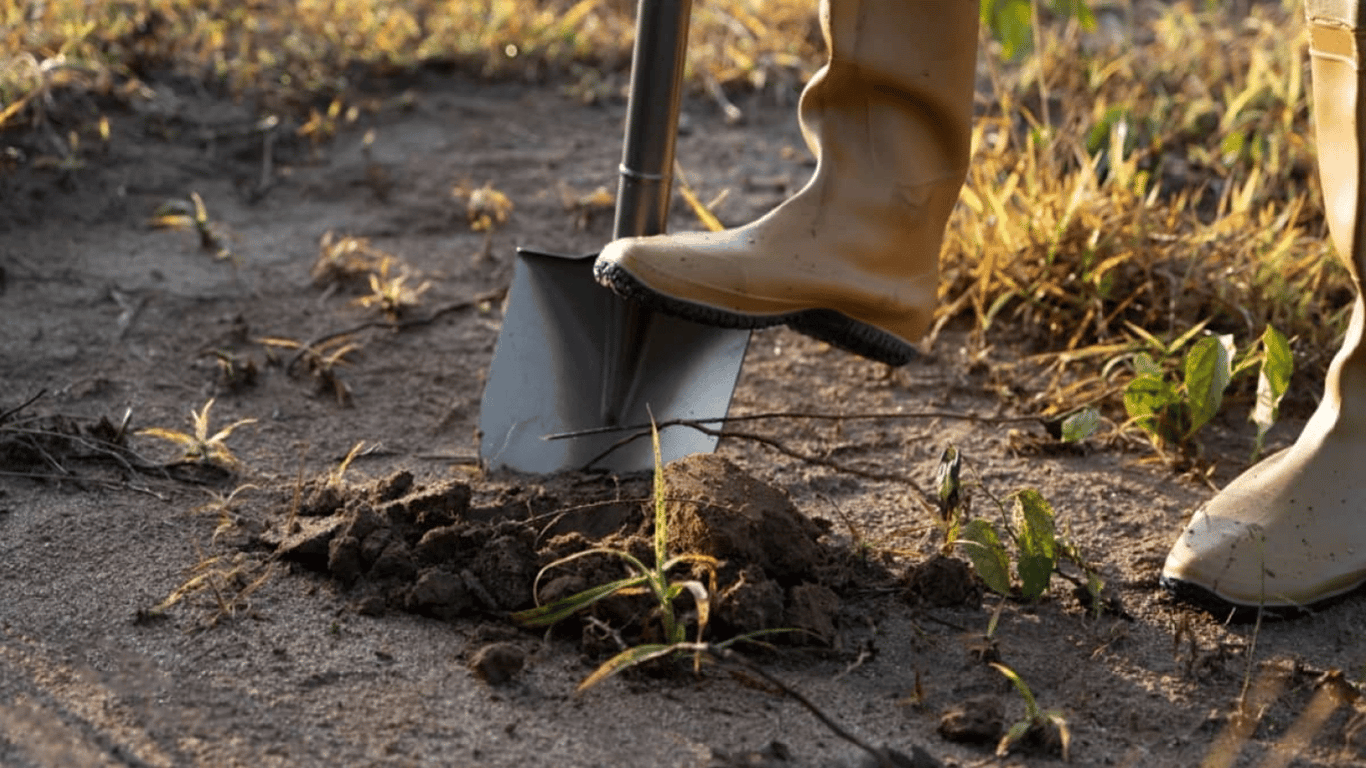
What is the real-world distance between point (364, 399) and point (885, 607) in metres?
1.13

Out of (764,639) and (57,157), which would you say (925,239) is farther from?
(57,157)

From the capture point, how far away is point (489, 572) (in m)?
1.83

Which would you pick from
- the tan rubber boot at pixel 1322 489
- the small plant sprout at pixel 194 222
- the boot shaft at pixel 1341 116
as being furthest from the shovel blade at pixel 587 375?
the small plant sprout at pixel 194 222

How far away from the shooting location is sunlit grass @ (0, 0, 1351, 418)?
277cm

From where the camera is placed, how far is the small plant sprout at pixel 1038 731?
1580mm

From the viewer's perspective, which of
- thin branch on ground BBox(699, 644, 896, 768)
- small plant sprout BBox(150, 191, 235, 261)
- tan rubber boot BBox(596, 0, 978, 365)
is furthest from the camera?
small plant sprout BBox(150, 191, 235, 261)

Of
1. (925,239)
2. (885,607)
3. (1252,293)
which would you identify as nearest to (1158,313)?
(1252,293)

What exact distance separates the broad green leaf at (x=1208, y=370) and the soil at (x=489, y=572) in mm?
178

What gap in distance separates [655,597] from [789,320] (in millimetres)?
554

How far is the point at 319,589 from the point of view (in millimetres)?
1868

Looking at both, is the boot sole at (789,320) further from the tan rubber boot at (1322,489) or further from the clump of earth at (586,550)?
the tan rubber boot at (1322,489)

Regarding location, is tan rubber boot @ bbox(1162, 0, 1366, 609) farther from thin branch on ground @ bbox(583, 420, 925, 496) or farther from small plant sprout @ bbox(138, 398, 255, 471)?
small plant sprout @ bbox(138, 398, 255, 471)

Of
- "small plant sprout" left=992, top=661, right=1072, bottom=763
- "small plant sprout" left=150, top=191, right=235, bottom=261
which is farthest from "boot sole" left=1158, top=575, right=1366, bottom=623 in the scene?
"small plant sprout" left=150, top=191, right=235, bottom=261

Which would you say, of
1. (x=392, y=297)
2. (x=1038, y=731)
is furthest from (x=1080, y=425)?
(x=392, y=297)
